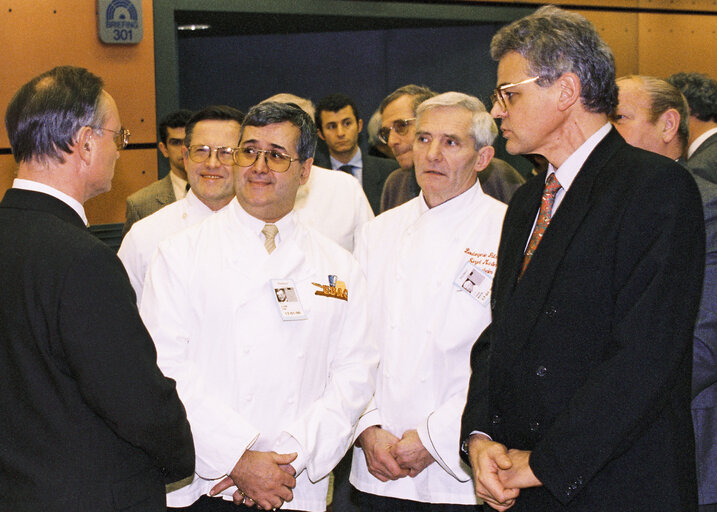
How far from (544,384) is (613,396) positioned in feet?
0.52

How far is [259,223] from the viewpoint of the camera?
88.0 inches

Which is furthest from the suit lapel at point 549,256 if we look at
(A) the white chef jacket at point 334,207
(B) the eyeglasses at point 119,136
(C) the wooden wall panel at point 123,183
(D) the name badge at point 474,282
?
(C) the wooden wall panel at point 123,183

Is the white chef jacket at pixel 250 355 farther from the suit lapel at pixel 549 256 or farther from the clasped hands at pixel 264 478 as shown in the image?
the suit lapel at pixel 549 256

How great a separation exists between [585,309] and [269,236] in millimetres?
1005

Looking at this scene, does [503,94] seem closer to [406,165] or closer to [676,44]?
[406,165]

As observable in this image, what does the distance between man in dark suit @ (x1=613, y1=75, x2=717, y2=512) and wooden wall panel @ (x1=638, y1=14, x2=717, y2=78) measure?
3.73 m

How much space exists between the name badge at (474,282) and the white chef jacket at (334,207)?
→ 42.0 inches

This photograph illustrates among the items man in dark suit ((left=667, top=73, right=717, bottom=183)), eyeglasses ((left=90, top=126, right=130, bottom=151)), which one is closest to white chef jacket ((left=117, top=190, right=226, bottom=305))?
eyeglasses ((left=90, top=126, right=130, bottom=151))

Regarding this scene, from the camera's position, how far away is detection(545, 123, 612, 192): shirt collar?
169 centimetres

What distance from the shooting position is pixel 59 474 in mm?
1564

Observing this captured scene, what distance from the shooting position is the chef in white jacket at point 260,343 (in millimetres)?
2012

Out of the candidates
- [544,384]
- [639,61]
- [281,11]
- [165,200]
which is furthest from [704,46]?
[544,384]

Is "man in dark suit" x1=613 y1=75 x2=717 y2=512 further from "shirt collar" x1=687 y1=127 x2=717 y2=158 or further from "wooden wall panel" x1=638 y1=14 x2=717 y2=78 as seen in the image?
"wooden wall panel" x1=638 y1=14 x2=717 y2=78

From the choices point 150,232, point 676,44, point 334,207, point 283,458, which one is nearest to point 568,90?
point 283,458
